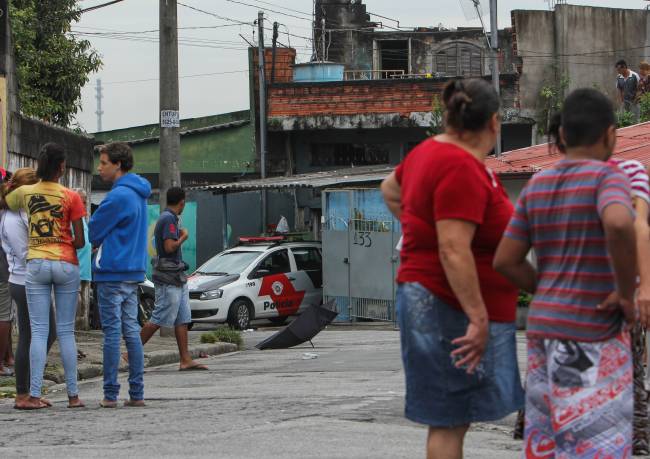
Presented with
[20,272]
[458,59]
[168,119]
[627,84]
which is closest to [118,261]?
[20,272]

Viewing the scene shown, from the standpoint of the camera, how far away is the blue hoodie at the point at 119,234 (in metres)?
9.14

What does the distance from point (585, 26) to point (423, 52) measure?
628cm

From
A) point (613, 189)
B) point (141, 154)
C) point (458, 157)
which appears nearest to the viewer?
point (613, 189)

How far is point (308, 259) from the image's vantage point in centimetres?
2575

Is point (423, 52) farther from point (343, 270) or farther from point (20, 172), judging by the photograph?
point (20, 172)

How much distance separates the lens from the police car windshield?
80.0 feet

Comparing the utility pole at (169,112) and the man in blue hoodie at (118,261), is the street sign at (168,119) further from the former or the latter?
the man in blue hoodie at (118,261)

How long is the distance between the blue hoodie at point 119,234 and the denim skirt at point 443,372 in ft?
15.2

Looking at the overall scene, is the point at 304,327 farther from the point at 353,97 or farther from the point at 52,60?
the point at 353,97

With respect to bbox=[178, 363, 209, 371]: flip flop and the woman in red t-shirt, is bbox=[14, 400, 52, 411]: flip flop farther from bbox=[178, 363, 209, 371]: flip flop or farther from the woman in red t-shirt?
the woman in red t-shirt

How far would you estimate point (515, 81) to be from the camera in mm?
37688

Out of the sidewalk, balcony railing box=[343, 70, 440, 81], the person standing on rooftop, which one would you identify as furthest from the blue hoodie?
balcony railing box=[343, 70, 440, 81]

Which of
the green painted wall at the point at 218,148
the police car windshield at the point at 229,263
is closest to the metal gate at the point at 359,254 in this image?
the police car windshield at the point at 229,263

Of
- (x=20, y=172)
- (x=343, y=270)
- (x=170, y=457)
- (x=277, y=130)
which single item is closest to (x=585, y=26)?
(x=277, y=130)
